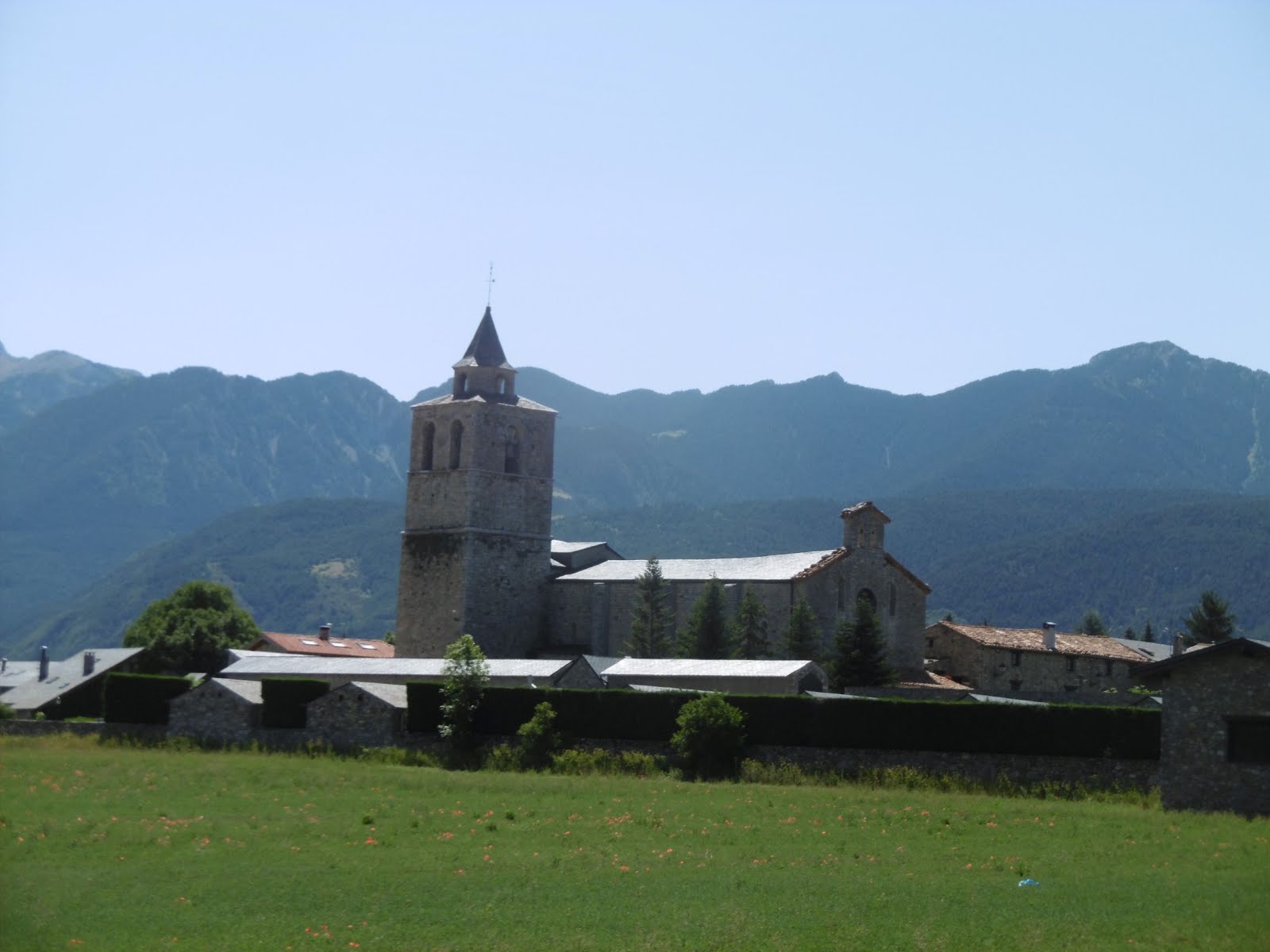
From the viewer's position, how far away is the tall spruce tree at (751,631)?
60844mm

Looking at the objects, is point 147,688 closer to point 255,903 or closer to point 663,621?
point 663,621

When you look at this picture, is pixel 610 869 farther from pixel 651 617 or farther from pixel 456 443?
pixel 456 443

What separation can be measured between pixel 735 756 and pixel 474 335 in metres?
36.7

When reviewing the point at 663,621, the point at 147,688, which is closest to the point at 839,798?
the point at 147,688

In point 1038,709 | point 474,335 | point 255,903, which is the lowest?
point 255,903

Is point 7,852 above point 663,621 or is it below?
below

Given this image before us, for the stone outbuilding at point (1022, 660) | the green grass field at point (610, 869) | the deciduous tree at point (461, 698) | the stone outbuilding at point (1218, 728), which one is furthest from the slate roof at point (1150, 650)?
the green grass field at point (610, 869)

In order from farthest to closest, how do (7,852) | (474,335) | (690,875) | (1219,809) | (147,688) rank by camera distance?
(474,335) < (147,688) < (1219,809) < (7,852) < (690,875)

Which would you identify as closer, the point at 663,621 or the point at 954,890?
the point at 954,890

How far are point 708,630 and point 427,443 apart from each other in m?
16.0

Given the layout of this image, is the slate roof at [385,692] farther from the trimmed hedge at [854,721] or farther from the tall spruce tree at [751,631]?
the tall spruce tree at [751,631]

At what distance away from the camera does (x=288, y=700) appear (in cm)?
4584

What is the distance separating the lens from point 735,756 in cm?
3681

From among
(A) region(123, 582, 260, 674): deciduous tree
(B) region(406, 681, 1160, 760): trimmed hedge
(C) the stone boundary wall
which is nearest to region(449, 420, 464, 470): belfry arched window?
(A) region(123, 582, 260, 674): deciduous tree
